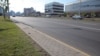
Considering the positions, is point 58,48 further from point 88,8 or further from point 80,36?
point 88,8

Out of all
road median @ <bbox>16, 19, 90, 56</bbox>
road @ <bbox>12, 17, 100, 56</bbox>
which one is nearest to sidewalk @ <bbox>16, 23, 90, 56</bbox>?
road median @ <bbox>16, 19, 90, 56</bbox>

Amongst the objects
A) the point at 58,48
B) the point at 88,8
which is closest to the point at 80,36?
the point at 58,48

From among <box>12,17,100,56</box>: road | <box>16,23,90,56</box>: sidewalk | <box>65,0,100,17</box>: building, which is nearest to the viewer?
<box>16,23,90,56</box>: sidewalk

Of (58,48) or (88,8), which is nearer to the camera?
(58,48)

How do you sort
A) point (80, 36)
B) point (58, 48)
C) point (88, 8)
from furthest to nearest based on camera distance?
point (88, 8) < point (80, 36) < point (58, 48)

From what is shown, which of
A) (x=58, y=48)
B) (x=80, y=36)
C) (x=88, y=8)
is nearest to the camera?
(x=58, y=48)

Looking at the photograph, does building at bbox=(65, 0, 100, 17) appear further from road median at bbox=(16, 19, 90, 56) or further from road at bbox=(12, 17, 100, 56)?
road median at bbox=(16, 19, 90, 56)

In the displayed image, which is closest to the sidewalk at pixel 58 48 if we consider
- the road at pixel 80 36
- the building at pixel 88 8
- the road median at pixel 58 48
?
the road median at pixel 58 48

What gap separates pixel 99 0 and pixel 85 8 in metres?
18.1

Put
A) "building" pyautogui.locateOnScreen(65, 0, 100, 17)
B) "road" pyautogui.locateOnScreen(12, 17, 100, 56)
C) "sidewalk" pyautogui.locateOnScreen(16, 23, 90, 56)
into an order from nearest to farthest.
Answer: "sidewalk" pyautogui.locateOnScreen(16, 23, 90, 56) < "road" pyautogui.locateOnScreen(12, 17, 100, 56) < "building" pyautogui.locateOnScreen(65, 0, 100, 17)

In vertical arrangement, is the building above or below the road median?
above

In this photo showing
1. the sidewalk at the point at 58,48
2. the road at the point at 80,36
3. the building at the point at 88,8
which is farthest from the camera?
the building at the point at 88,8

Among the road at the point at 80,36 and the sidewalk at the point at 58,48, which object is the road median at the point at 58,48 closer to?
the sidewalk at the point at 58,48

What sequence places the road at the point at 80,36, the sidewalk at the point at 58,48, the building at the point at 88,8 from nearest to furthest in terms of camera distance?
the sidewalk at the point at 58,48, the road at the point at 80,36, the building at the point at 88,8
